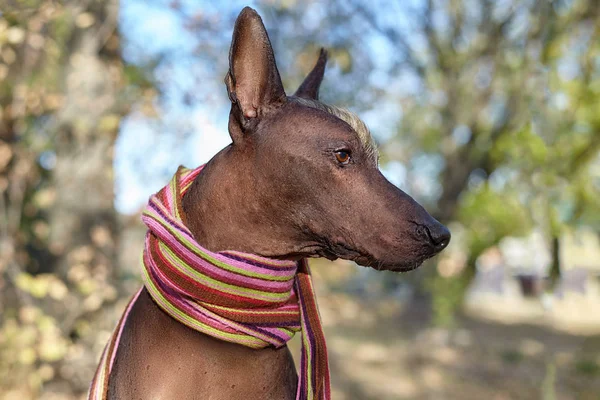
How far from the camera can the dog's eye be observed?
1.70m

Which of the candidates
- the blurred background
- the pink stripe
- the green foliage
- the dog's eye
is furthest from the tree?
the green foliage

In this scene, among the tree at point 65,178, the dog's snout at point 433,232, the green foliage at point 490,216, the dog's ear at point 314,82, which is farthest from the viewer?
the green foliage at point 490,216

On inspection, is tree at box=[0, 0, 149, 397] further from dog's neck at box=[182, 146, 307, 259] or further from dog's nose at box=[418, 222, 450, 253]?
dog's nose at box=[418, 222, 450, 253]

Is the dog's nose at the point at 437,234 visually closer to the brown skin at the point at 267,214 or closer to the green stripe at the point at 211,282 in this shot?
the brown skin at the point at 267,214

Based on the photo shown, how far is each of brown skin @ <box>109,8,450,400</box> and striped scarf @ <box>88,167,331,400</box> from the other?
0.05m

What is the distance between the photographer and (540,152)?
818 cm

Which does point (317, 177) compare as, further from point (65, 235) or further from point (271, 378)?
point (65, 235)

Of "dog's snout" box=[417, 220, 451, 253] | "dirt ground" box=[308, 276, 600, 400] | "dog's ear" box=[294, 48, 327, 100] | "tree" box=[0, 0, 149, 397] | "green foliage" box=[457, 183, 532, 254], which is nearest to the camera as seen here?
"dog's snout" box=[417, 220, 451, 253]

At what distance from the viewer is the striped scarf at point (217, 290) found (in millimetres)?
1663

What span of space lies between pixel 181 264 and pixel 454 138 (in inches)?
456

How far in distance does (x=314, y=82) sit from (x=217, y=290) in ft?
2.78

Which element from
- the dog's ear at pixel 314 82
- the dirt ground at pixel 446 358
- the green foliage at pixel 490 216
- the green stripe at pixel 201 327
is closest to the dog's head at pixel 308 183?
the green stripe at pixel 201 327

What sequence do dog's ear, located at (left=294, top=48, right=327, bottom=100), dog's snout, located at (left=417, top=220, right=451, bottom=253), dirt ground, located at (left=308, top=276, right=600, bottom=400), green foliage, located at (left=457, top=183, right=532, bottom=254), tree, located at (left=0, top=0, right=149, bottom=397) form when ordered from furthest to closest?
green foliage, located at (left=457, top=183, right=532, bottom=254) → dirt ground, located at (left=308, top=276, right=600, bottom=400) → tree, located at (left=0, top=0, right=149, bottom=397) → dog's ear, located at (left=294, top=48, right=327, bottom=100) → dog's snout, located at (left=417, top=220, right=451, bottom=253)

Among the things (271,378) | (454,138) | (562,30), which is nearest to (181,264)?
(271,378)
